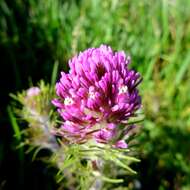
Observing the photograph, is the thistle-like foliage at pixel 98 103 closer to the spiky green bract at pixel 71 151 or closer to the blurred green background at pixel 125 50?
the spiky green bract at pixel 71 151

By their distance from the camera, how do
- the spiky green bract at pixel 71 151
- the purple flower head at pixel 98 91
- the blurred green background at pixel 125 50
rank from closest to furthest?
the purple flower head at pixel 98 91
the spiky green bract at pixel 71 151
the blurred green background at pixel 125 50

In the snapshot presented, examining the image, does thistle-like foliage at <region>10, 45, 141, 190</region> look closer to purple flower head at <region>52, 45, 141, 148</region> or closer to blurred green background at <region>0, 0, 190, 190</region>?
purple flower head at <region>52, 45, 141, 148</region>

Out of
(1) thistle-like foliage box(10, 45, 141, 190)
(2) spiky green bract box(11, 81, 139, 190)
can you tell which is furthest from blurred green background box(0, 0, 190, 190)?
(1) thistle-like foliage box(10, 45, 141, 190)

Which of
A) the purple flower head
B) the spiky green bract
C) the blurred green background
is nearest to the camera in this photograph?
the purple flower head

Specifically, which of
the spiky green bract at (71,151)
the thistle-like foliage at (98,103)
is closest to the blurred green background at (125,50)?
the spiky green bract at (71,151)

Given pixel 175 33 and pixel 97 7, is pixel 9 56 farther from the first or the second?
pixel 175 33

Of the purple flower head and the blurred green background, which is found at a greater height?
the blurred green background
